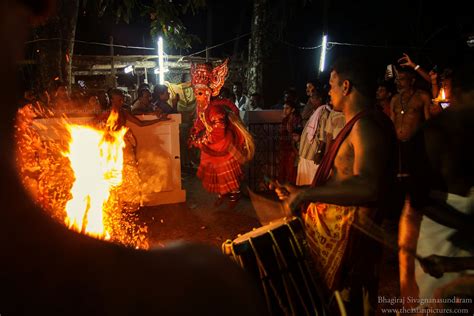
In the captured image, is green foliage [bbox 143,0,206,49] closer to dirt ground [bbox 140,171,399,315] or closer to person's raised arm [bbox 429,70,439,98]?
dirt ground [bbox 140,171,399,315]

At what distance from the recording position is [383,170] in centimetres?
276

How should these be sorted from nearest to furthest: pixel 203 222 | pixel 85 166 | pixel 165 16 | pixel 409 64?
1. pixel 85 166
2. pixel 203 222
3. pixel 409 64
4. pixel 165 16

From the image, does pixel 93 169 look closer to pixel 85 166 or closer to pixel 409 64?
pixel 85 166

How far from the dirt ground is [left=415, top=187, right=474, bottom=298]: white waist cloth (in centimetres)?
191

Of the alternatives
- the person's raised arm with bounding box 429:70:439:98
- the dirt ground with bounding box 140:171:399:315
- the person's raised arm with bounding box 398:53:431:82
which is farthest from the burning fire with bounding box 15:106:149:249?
the person's raised arm with bounding box 429:70:439:98

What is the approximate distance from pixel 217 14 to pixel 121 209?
59.5ft

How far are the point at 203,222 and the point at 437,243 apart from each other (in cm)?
429

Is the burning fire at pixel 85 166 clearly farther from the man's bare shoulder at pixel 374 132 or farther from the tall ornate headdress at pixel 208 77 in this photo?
the man's bare shoulder at pixel 374 132

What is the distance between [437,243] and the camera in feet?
9.43

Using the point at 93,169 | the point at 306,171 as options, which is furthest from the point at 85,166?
the point at 306,171

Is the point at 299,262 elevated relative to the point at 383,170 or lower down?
lower down

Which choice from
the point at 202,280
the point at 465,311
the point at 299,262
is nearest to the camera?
the point at 202,280

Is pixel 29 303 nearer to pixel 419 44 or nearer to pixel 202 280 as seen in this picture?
pixel 202 280

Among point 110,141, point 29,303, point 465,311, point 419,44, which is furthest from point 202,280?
point 419,44
